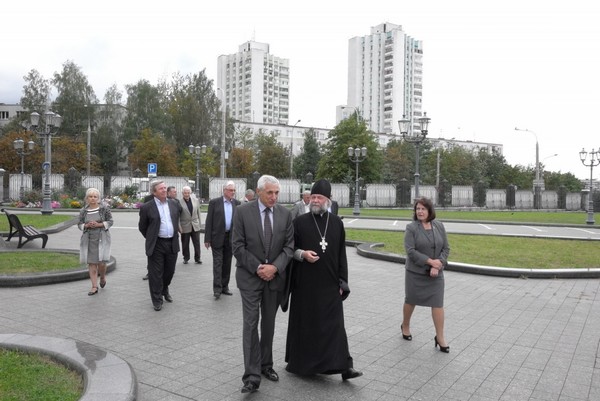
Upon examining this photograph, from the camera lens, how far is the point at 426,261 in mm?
5879

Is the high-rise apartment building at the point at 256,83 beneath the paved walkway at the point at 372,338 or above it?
above

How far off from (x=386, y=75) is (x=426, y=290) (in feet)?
433

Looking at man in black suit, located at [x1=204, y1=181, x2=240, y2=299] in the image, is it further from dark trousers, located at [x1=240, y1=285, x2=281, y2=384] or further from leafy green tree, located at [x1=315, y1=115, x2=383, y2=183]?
leafy green tree, located at [x1=315, y1=115, x2=383, y2=183]

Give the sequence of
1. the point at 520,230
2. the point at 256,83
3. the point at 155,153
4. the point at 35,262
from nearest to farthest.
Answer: the point at 35,262, the point at 520,230, the point at 155,153, the point at 256,83

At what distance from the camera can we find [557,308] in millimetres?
8117

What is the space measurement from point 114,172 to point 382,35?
87592mm

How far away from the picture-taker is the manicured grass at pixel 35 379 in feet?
13.3

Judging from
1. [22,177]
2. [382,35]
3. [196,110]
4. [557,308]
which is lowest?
[557,308]

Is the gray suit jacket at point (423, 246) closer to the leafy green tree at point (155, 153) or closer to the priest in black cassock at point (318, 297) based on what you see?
the priest in black cassock at point (318, 297)

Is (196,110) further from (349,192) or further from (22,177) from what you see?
(22,177)

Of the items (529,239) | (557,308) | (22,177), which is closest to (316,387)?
(557,308)

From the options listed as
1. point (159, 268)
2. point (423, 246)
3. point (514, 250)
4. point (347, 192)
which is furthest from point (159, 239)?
point (347, 192)

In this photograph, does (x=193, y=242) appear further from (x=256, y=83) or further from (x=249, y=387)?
(x=256, y=83)

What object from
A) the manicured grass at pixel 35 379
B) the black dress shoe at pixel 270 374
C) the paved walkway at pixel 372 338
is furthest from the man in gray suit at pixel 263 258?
the manicured grass at pixel 35 379
